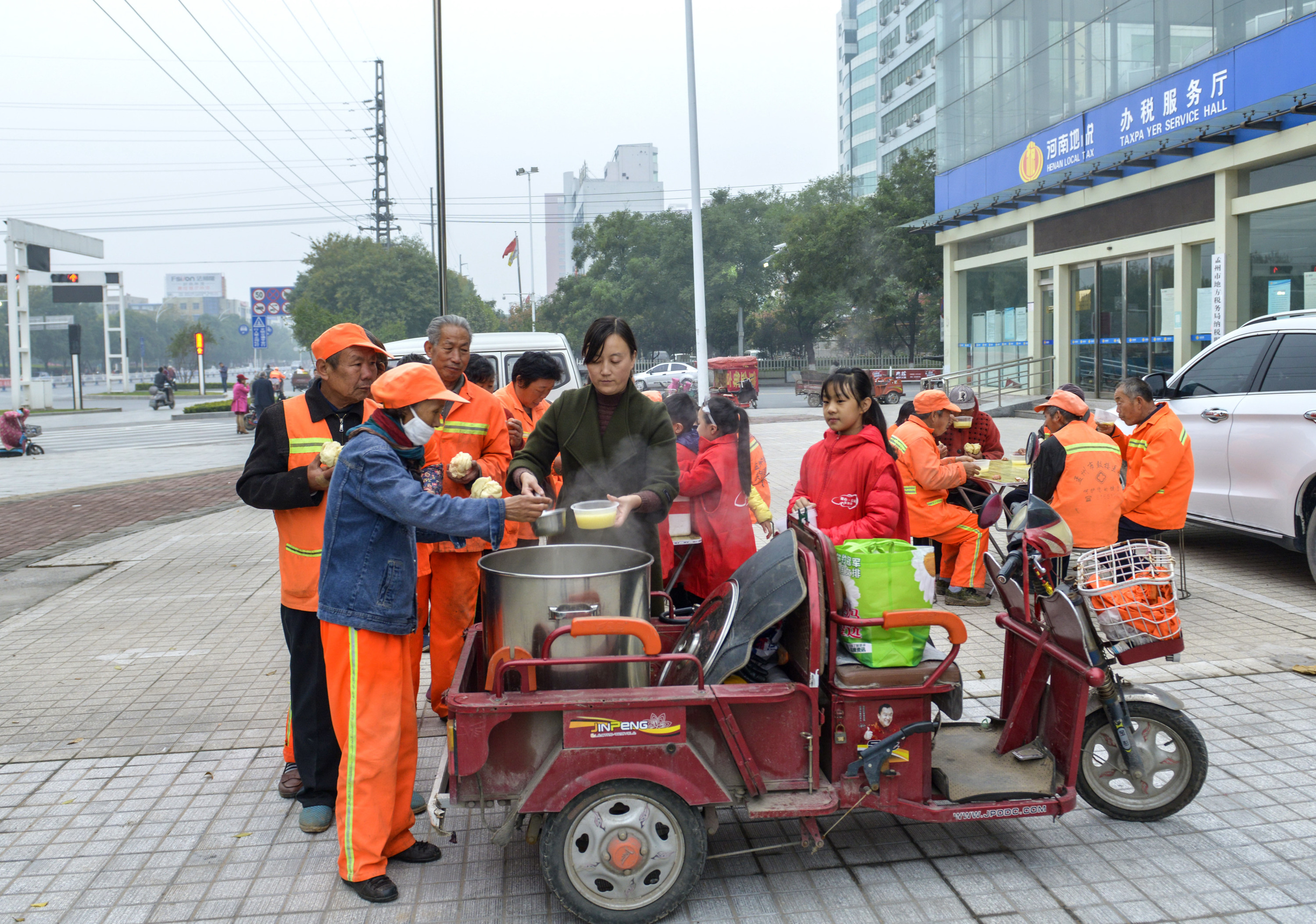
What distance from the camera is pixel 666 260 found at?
187 ft

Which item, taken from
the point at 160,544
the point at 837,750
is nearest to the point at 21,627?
the point at 160,544

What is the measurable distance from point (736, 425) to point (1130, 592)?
236 cm

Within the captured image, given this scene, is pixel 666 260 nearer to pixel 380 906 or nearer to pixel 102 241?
pixel 102 241

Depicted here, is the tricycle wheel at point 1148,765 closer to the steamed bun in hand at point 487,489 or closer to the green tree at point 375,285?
the steamed bun in hand at point 487,489

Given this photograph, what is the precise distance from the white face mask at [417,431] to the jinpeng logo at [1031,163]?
74.4 ft

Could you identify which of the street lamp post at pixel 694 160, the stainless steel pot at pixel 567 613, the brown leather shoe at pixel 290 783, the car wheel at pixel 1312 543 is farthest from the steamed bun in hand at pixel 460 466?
the street lamp post at pixel 694 160

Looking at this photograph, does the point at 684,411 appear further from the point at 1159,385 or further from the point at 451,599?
the point at 1159,385

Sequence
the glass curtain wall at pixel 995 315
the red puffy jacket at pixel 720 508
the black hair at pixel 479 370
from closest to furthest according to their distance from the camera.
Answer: the red puffy jacket at pixel 720 508 < the black hair at pixel 479 370 < the glass curtain wall at pixel 995 315

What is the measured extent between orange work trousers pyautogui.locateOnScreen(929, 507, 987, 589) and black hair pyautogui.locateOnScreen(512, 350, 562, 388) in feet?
10.3

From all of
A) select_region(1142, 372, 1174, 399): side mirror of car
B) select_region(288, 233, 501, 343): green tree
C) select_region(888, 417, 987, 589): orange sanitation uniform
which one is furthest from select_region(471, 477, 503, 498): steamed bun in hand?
select_region(288, 233, 501, 343): green tree

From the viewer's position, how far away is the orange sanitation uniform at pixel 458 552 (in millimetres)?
4660

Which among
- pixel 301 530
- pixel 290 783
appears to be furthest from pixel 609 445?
pixel 290 783

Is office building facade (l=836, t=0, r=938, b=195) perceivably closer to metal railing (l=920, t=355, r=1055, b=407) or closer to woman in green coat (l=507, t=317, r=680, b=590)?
metal railing (l=920, t=355, r=1055, b=407)

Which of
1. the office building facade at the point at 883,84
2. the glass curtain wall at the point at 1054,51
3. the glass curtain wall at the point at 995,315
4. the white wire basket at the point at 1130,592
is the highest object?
the office building facade at the point at 883,84
